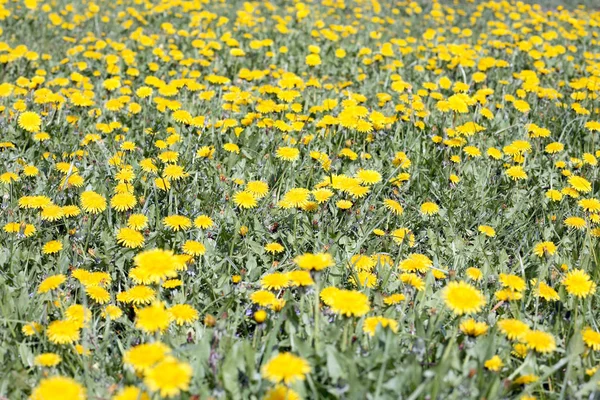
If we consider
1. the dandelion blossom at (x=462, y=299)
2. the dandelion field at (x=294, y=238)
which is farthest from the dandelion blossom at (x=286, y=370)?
the dandelion blossom at (x=462, y=299)

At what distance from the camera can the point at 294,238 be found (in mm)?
3082

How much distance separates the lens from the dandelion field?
2.11m

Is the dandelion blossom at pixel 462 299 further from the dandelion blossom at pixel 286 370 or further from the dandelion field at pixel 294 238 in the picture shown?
the dandelion blossom at pixel 286 370

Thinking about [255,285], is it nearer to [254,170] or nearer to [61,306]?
[61,306]

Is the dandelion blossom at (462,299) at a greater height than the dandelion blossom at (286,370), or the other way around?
the dandelion blossom at (462,299)

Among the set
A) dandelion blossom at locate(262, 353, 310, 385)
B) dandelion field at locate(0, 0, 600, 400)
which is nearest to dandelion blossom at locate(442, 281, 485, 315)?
dandelion field at locate(0, 0, 600, 400)

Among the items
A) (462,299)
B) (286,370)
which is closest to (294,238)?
(462,299)

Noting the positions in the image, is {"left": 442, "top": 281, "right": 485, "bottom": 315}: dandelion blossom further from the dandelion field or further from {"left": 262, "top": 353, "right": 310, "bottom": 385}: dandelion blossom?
{"left": 262, "top": 353, "right": 310, "bottom": 385}: dandelion blossom

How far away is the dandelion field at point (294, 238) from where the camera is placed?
211 centimetres

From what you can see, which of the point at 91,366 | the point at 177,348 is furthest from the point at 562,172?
the point at 91,366

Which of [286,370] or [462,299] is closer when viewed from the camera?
[286,370]

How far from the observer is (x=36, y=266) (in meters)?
2.79

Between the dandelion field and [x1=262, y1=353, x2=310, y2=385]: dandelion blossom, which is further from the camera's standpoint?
the dandelion field

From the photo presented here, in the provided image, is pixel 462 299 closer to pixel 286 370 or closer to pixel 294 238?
pixel 286 370
